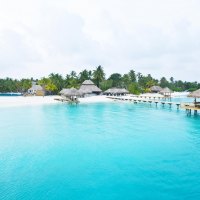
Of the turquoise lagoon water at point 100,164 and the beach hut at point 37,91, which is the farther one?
the beach hut at point 37,91

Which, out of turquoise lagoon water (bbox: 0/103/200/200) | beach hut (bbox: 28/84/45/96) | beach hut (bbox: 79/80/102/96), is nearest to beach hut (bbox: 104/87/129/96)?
beach hut (bbox: 79/80/102/96)

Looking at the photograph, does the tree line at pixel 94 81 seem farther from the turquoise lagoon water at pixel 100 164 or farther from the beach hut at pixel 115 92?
the turquoise lagoon water at pixel 100 164

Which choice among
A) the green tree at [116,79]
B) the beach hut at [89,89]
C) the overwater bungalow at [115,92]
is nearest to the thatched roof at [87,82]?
the beach hut at [89,89]

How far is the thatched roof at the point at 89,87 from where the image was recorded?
231 ft

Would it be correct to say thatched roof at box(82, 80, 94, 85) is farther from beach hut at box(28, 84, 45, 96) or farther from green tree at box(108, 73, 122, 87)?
green tree at box(108, 73, 122, 87)

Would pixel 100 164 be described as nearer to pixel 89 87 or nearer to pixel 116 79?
pixel 89 87

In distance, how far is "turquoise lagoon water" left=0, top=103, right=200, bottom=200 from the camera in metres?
10.9

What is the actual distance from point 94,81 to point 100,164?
65.3 m

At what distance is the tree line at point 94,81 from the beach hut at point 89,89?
8.39ft

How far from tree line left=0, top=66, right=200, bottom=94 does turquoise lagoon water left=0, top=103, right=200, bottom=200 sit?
50139 millimetres

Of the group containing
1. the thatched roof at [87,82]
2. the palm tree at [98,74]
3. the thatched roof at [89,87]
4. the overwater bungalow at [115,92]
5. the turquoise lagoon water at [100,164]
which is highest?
the palm tree at [98,74]

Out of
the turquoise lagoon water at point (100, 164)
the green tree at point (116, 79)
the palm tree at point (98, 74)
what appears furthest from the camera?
the green tree at point (116, 79)

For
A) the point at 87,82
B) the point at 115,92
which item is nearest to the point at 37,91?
the point at 87,82

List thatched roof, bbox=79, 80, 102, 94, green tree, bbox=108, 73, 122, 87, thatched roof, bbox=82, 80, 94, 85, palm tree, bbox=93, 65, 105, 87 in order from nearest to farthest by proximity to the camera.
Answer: thatched roof, bbox=79, 80, 102, 94 → thatched roof, bbox=82, 80, 94, 85 → palm tree, bbox=93, 65, 105, 87 → green tree, bbox=108, 73, 122, 87
